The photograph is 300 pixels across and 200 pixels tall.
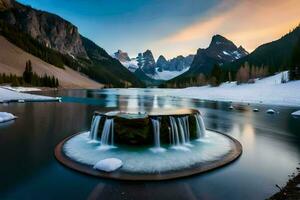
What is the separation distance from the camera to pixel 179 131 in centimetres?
2223

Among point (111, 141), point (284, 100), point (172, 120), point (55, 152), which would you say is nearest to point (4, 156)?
point (55, 152)

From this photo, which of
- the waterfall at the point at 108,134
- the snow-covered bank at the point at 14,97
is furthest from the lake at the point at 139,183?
the snow-covered bank at the point at 14,97

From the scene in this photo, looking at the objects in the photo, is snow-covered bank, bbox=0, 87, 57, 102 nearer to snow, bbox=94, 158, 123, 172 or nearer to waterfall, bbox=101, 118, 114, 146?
waterfall, bbox=101, 118, 114, 146

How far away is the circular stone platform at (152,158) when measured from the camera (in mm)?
14969

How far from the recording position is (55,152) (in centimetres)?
A: 1962

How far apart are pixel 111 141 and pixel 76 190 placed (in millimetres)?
8075

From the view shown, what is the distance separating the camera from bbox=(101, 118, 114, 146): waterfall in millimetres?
21013

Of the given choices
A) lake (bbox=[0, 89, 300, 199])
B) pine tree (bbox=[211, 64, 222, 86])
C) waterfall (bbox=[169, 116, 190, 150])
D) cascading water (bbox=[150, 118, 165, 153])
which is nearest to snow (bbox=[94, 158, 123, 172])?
lake (bbox=[0, 89, 300, 199])

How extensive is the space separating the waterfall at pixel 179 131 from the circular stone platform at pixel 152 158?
0.73 m

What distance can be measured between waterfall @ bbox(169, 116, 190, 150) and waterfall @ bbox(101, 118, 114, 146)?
5.01 metres

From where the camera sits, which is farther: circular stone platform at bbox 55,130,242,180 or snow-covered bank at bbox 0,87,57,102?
snow-covered bank at bbox 0,87,57,102

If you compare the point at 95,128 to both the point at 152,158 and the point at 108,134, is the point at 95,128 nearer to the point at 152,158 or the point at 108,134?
the point at 108,134

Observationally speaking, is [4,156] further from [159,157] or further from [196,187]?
[196,187]

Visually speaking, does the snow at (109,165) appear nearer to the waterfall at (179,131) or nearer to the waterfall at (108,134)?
the waterfall at (108,134)
